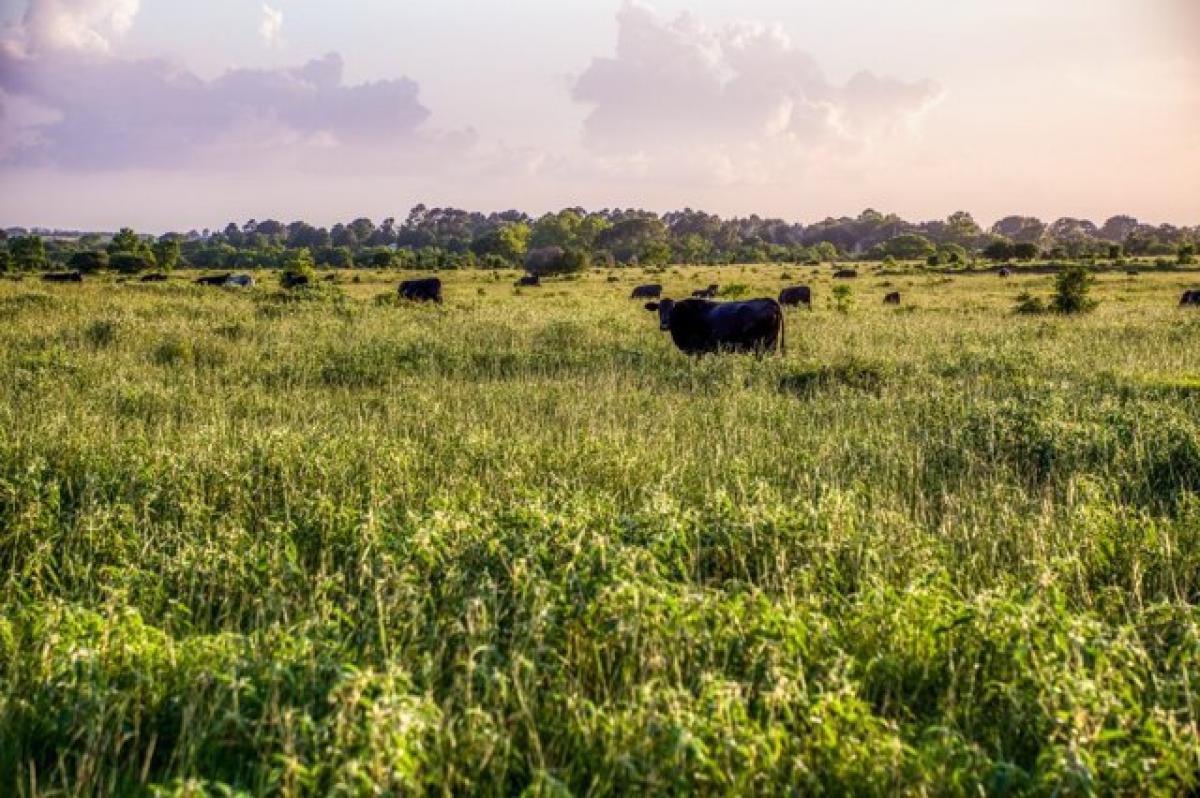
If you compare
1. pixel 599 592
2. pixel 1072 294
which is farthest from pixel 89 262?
pixel 599 592

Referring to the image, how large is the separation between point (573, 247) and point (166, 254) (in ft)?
152

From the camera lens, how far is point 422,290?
99.1ft

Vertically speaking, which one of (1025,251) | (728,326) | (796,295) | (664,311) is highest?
(1025,251)

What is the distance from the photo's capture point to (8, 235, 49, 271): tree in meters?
53.1

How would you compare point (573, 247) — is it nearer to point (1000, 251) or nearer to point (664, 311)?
point (1000, 251)

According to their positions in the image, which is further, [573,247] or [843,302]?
[573,247]

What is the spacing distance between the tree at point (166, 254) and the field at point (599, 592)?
53514mm

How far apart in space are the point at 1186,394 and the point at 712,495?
300 inches

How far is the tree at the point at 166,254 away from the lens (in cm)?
5807

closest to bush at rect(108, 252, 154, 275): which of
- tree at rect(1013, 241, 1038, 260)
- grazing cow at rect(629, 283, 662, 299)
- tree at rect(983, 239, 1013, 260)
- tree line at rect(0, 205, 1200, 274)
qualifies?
tree line at rect(0, 205, 1200, 274)

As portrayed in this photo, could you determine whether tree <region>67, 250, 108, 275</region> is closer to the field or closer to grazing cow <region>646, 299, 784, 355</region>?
grazing cow <region>646, 299, 784, 355</region>

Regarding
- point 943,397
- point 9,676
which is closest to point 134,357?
point 9,676

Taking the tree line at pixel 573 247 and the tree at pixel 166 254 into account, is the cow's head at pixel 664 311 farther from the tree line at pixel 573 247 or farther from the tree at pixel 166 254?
the tree at pixel 166 254

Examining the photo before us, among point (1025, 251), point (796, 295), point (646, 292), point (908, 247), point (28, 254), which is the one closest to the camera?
point (796, 295)
